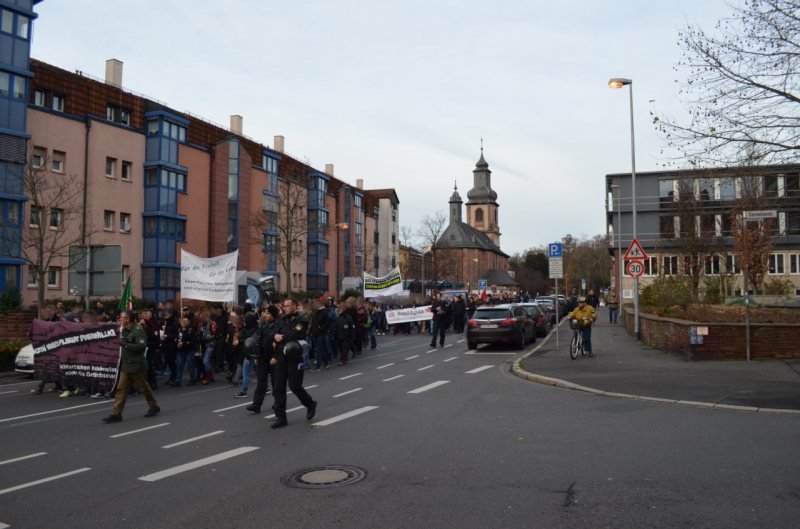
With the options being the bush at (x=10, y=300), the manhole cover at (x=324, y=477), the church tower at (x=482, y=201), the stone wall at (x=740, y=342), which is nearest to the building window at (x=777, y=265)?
the stone wall at (x=740, y=342)

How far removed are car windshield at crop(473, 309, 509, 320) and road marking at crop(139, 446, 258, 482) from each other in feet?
46.9

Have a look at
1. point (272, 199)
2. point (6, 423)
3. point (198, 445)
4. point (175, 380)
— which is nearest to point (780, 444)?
point (198, 445)

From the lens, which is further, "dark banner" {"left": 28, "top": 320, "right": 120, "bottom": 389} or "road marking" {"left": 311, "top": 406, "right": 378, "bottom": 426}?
"dark banner" {"left": 28, "top": 320, "right": 120, "bottom": 389}

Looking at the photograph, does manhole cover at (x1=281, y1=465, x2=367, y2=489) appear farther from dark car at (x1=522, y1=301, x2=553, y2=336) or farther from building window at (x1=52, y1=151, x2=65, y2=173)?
building window at (x1=52, y1=151, x2=65, y2=173)

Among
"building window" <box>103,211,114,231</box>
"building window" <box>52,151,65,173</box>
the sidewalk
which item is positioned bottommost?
the sidewalk

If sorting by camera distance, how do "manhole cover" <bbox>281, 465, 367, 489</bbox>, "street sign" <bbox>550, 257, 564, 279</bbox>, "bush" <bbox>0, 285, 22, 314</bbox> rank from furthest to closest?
1. "bush" <bbox>0, 285, 22, 314</bbox>
2. "street sign" <bbox>550, 257, 564, 279</bbox>
3. "manhole cover" <bbox>281, 465, 367, 489</bbox>

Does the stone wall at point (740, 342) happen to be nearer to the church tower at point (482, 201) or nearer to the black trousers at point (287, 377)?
the black trousers at point (287, 377)

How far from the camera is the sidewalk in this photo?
32.8 ft

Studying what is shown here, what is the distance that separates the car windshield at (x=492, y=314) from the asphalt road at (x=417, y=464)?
978cm

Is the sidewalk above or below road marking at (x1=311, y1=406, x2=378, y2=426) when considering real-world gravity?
above

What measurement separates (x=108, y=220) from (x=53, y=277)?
5704mm

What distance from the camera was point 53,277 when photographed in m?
32.6

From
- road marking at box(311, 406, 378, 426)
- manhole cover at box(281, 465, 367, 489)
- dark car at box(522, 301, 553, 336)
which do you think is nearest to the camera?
manhole cover at box(281, 465, 367, 489)

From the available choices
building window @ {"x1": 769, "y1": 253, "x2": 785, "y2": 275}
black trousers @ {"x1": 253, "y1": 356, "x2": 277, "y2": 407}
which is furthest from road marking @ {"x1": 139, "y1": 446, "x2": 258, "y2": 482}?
building window @ {"x1": 769, "y1": 253, "x2": 785, "y2": 275}
